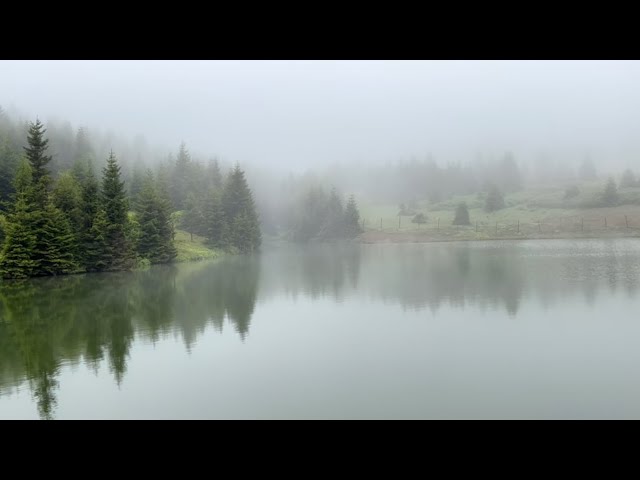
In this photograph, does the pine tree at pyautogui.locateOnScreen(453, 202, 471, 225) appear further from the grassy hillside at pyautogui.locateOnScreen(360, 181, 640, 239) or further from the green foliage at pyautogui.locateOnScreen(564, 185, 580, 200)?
the green foliage at pyautogui.locateOnScreen(564, 185, 580, 200)

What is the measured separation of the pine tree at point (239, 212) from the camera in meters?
55.6

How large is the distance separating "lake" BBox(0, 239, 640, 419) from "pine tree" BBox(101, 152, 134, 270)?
10434mm

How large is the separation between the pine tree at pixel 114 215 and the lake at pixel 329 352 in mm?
10434

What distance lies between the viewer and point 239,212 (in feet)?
186

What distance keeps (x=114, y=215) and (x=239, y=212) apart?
80.7ft

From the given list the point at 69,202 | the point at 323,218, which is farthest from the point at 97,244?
the point at 323,218

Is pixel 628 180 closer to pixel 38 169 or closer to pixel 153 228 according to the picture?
pixel 153 228

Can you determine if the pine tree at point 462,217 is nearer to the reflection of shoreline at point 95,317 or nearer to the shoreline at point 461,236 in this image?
the shoreline at point 461,236

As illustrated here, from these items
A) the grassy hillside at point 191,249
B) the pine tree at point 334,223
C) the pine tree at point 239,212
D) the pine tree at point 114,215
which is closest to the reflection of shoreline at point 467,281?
the pine tree at point 114,215

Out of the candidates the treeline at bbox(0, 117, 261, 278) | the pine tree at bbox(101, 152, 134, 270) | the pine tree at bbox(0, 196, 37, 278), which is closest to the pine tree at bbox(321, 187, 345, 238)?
the treeline at bbox(0, 117, 261, 278)

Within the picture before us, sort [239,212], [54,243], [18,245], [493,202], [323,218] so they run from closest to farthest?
[18,245], [54,243], [239,212], [323,218], [493,202]

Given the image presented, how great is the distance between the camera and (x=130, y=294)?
2169 centimetres
